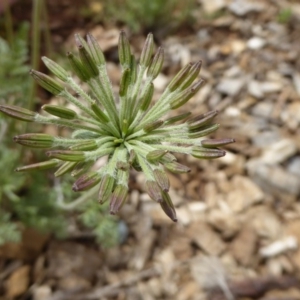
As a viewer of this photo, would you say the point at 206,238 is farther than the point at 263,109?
No

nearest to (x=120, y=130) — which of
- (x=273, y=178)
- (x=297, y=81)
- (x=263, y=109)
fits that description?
(x=273, y=178)

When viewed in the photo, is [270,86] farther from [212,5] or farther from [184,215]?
[184,215]

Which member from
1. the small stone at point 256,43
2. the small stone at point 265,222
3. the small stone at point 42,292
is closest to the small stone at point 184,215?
the small stone at point 265,222

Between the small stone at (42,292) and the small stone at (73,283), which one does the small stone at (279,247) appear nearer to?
the small stone at (73,283)

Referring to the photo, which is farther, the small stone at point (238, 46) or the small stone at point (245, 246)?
the small stone at point (238, 46)

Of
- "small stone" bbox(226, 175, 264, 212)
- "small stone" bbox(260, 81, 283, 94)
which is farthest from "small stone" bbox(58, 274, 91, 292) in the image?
"small stone" bbox(260, 81, 283, 94)

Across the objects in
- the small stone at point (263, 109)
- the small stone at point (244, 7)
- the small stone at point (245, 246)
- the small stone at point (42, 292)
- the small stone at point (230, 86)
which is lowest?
the small stone at point (245, 246)

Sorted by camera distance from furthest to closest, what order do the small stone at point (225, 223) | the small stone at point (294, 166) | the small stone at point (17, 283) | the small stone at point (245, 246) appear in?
the small stone at point (294, 166)
the small stone at point (225, 223)
the small stone at point (245, 246)
the small stone at point (17, 283)
